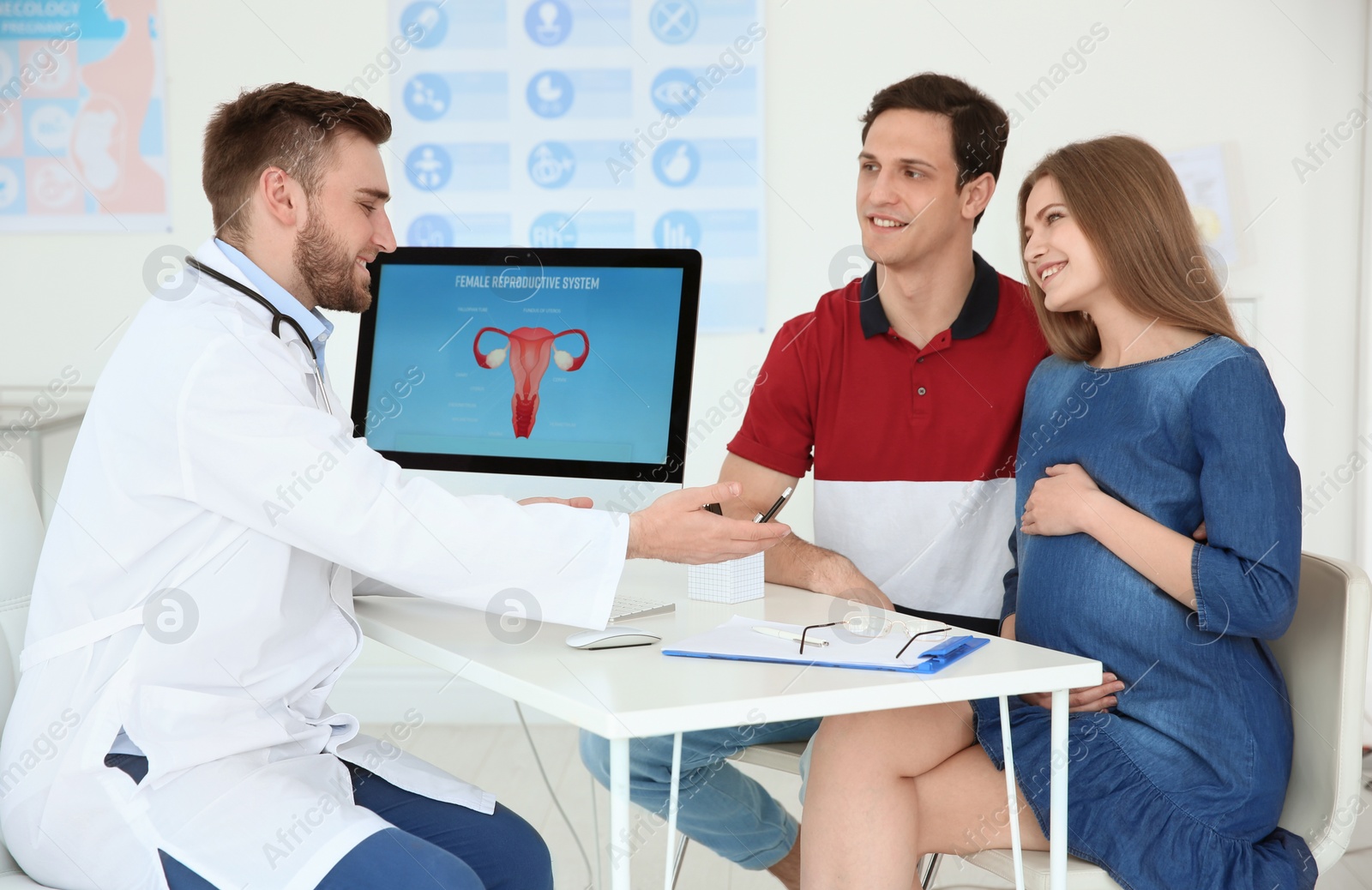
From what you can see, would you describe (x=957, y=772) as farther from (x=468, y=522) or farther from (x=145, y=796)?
(x=145, y=796)

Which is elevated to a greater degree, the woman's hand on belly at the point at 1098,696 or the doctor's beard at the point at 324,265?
the doctor's beard at the point at 324,265

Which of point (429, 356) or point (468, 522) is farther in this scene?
point (429, 356)

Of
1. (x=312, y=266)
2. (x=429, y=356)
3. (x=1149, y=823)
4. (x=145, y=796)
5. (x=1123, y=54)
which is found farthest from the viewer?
(x=1123, y=54)

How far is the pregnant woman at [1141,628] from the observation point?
4.37ft

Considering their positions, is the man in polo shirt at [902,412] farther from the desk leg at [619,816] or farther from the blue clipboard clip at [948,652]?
the desk leg at [619,816]

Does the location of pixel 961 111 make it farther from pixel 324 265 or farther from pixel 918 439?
pixel 324 265

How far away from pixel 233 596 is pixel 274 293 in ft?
1.27

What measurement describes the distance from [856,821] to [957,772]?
151 millimetres

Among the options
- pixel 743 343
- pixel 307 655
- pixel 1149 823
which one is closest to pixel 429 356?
pixel 307 655

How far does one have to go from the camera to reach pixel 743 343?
131 inches

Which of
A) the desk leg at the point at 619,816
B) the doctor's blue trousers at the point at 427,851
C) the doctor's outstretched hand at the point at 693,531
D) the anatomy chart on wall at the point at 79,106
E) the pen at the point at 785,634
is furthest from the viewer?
the anatomy chart on wall at the point at 79,106

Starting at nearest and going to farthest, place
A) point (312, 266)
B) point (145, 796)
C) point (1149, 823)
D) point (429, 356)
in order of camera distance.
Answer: point (145, 796) → point (1149, 823) → point (312, 266) → point (429, 356)

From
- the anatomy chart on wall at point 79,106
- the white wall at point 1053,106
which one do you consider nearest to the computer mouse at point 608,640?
the white wall at point 1053,106

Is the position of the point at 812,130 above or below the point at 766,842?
above
